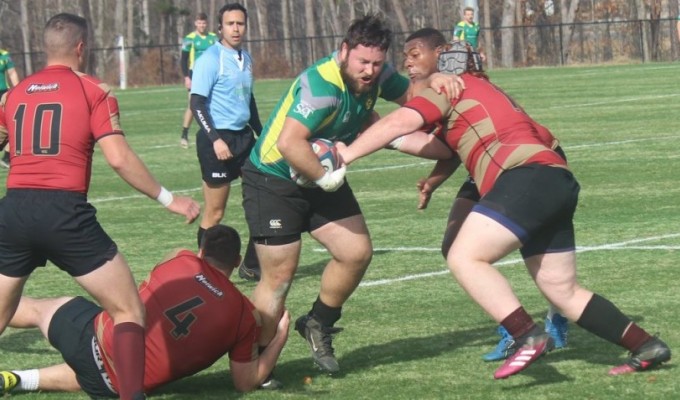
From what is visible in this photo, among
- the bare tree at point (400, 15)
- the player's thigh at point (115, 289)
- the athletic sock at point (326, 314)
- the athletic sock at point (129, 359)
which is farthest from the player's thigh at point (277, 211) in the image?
the bare tree at point (400, 15)

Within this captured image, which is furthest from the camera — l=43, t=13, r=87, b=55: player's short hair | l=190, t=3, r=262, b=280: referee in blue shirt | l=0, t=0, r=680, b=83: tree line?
l=0, t=0, r=680, b=83: tree line

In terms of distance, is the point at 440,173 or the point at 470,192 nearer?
the point at 440,173

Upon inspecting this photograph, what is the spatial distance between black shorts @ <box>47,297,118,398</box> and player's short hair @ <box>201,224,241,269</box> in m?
0.62

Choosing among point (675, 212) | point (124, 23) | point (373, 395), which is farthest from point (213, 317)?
point (124, 23)

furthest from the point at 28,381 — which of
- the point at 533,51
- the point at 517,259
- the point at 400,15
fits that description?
the point at 400,15

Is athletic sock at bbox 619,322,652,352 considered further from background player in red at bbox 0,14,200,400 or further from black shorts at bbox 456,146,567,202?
background player in red at bbox 0,14,200,400

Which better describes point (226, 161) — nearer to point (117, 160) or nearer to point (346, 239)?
point (346, 239)

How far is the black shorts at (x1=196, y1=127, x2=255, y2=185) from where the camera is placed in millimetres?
10727

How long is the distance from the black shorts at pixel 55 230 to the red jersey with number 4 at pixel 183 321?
513mm

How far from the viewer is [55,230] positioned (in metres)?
5.94

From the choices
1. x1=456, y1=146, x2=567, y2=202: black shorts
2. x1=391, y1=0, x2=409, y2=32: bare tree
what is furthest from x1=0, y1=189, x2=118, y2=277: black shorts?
x1=391, y1=0, x2=409, y2=32: bare tree

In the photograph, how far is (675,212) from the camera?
12500mm

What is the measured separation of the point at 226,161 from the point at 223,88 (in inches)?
26.4

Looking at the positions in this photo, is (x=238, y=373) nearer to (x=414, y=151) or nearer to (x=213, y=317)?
(x=213, y=317)
